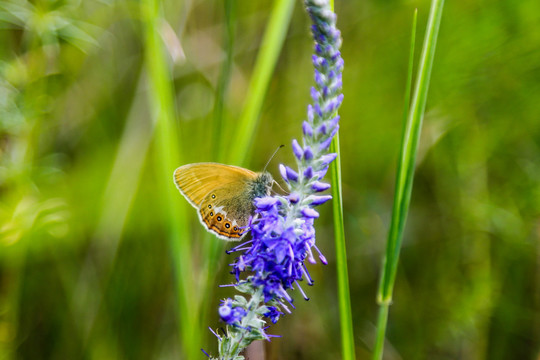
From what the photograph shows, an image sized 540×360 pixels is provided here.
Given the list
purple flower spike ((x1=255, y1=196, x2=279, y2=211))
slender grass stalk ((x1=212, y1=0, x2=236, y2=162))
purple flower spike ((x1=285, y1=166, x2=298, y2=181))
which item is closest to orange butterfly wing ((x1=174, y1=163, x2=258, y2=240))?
slender grass stalk ((x1=212, y1=0, x2=236, y2=162))

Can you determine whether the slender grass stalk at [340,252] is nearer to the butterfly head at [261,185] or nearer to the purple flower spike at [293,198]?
the purple flower spike at [293,198]

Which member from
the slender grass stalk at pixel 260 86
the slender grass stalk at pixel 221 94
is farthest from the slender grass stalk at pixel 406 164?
the slender grass stalk at pixel 221 94

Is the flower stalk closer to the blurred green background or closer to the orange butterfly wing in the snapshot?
the orange butterfly wing

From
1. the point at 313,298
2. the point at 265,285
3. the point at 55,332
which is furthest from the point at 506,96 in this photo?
the point at 55,332

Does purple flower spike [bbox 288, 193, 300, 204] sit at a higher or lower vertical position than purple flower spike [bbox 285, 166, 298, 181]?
lower

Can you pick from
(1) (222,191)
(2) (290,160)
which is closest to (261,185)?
(1) (222,191)

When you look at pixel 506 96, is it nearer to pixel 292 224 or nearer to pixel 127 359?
pixel 292 224

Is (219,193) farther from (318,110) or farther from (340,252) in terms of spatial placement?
(318,110)
